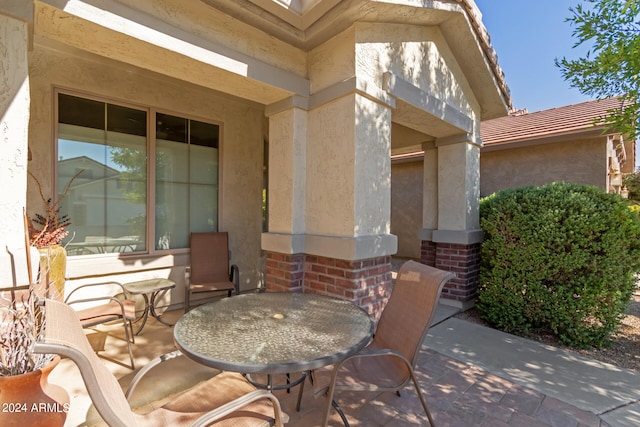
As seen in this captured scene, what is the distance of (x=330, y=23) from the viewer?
297 cm

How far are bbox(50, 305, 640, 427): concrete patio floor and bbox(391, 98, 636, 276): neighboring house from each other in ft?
16.1

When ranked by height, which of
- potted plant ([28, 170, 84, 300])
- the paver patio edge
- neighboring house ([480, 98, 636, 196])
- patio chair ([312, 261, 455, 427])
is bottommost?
the paver patio edge

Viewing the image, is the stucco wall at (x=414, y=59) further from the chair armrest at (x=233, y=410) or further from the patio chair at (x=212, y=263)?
the patio chair at (x=212, y=263)

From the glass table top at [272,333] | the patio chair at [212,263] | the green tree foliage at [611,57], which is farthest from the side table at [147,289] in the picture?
the green tree foliage at [611,57]

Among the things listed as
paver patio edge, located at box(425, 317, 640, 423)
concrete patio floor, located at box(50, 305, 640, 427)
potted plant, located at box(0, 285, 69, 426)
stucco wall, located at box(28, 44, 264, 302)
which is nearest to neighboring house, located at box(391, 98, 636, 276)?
paver patio edge, located at box(425, 317, 640, 423)

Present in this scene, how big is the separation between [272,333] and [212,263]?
2912 millimetres

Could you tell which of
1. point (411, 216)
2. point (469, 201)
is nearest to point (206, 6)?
point (469, 201)

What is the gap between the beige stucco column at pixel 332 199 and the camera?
9.87 feet

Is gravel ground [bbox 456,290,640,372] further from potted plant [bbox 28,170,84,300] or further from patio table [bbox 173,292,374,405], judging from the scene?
potted plant [bbox 28,170,84,300]

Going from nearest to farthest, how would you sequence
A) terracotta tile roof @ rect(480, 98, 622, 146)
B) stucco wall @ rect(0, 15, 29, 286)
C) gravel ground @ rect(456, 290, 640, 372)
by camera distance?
stucco wall @ rect(0, 15, 29, 286), gravel ground @ rect(456, 290, 640, 372), terracotta tile roof @ rect(480, 98, 622, 146)

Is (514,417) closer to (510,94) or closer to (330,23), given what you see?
(330,23)

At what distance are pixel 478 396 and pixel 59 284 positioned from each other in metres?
4.12

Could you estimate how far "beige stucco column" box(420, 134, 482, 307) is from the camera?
Answer: 15.4ft

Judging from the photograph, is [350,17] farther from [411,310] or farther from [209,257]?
[209,257]
